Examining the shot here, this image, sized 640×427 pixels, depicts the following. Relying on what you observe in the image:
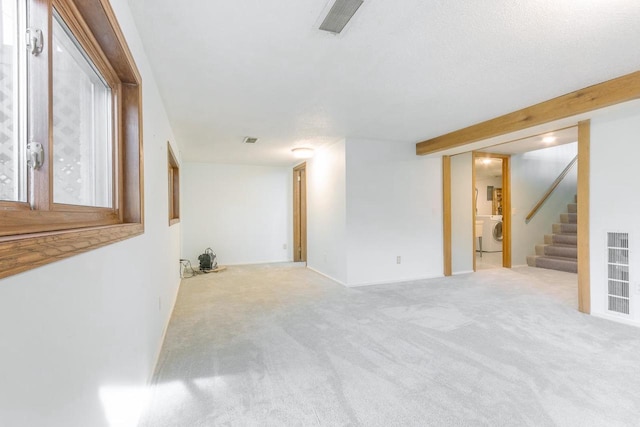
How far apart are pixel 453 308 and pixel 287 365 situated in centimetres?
210

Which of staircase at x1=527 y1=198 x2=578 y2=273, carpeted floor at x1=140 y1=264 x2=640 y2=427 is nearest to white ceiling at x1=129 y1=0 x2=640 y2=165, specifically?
carpeted floor at x1=140 y1=264 x2=640 y2=427

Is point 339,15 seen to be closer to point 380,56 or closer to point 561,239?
point 380,56

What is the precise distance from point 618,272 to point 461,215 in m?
2.37

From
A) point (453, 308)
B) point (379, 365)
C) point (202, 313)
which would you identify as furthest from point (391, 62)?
point (202, 313)

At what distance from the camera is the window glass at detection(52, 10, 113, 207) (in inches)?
41.6

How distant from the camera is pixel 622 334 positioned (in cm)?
264

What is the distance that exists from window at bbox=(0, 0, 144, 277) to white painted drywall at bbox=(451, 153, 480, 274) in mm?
4809

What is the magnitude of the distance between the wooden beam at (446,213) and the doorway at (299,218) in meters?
2.83

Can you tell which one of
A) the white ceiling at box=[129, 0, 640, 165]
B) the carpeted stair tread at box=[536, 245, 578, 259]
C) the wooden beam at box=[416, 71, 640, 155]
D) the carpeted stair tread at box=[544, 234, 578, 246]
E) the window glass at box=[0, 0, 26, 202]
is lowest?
the carpeted stair tread at box=[536, 245, 578, 259]

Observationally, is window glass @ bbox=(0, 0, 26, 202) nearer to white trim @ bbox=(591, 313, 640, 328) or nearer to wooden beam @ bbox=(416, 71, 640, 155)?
wooden beam @ bbox=(416, 71, 640, 155)

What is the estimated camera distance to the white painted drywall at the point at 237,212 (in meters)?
6.11

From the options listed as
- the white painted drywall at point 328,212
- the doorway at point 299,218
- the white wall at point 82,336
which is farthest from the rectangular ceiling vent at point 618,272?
the doorway at point 299,218

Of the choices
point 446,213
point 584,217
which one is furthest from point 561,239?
point 584,217

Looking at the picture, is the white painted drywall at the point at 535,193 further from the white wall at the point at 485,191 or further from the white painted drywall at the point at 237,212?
the white painted drywall at the point at 237,212
